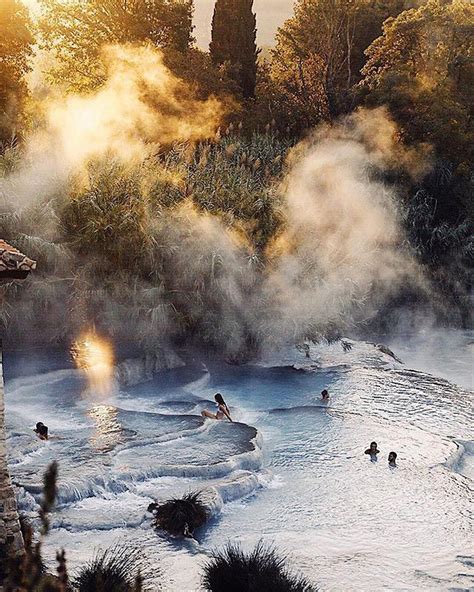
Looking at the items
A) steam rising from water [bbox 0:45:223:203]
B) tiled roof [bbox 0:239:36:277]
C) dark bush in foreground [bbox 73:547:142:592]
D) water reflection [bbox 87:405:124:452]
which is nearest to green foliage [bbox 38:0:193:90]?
steam rising from water [bbox 0:45:223:203]

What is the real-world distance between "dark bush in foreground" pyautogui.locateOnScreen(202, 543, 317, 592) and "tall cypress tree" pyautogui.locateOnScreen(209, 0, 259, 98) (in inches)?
1132

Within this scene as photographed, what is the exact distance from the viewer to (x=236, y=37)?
34375mm

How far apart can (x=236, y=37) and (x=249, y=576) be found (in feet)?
99.5

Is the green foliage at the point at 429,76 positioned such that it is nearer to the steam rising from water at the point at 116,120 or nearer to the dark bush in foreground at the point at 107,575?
the steam rising from water at the point at 116,120

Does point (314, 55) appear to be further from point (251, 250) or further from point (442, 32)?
point (251, 250)

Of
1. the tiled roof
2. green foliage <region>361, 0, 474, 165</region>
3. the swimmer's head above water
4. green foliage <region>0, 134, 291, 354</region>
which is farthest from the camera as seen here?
green foliage <region>361, 0, 474, 165</region>

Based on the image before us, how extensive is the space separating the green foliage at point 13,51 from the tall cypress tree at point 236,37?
11261mm

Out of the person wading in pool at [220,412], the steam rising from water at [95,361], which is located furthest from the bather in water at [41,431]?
the person wading in pool at [220,412]

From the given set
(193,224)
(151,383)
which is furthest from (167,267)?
(151,383)

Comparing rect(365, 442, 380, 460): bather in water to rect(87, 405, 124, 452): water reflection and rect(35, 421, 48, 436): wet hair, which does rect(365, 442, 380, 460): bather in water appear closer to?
rect(87, 405, 124, 452): water reflection

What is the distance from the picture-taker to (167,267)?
61.7ft

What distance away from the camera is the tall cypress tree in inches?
1350

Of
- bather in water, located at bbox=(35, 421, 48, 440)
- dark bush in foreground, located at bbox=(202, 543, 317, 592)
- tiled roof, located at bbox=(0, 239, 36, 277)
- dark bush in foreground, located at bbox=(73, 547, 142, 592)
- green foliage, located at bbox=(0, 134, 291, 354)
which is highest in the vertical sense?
tiled roof, located at bbox=(0, 239, 36, 277)

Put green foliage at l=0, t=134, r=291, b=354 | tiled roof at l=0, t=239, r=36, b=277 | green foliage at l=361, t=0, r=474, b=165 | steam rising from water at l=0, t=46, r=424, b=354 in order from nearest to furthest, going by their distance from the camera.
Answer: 1. tiled roof at l=0, t=239, r=36, b=277
2. green foliage at l=0, t=134, r=291, b=354
3. steam rising from water at l=0, t=46, r=424, b=354
4. green foliage at l=361, t=0, r=474, b=165
